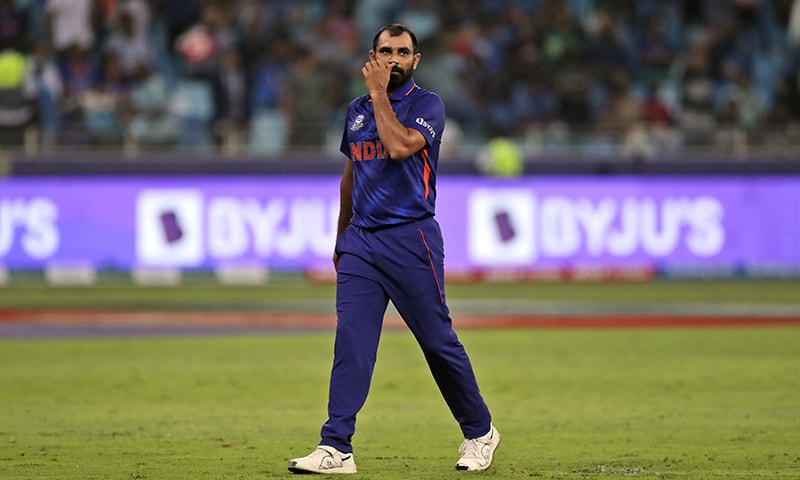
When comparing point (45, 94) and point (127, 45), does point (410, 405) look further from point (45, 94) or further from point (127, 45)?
point (127, 45)

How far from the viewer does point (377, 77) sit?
676 cm

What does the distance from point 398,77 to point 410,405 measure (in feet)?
12.5

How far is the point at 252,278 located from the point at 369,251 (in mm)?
15359

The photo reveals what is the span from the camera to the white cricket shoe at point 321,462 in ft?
22.4

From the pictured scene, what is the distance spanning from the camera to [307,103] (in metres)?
21.7

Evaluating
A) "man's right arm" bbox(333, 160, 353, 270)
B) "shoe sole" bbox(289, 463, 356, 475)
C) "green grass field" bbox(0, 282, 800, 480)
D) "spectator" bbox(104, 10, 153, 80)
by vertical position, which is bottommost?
"green grass field" bbox(0, 282, 800, 480)

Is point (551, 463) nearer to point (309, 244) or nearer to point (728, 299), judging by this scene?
point (728, 299)

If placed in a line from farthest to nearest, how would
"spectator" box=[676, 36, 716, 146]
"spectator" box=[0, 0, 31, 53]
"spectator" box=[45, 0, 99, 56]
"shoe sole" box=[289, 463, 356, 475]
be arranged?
"spectator" box=[676, 36, 716, 146], "spectator" box=[45, 0, 99, 56], "spectator" box=[0, 0, 31, 53], "shoe sole" box=[289, 463, 356, 475]

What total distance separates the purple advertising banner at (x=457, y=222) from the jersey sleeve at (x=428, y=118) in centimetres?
1461

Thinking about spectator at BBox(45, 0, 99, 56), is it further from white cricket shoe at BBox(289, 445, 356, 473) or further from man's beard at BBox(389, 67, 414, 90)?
white cricket shoe at BBox(289, 445, 356, 473)

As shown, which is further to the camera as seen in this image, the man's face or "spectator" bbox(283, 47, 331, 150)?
"spectator" bbox(283, 47, 331, 150)

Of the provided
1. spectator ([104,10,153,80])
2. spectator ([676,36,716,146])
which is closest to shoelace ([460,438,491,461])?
spectator ([104,10,153,80])

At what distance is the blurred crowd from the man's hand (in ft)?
49.1

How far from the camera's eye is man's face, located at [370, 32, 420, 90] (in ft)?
22.4
